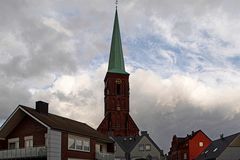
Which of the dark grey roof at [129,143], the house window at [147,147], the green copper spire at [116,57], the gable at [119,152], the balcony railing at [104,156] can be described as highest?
the green copper spire at [116,57]

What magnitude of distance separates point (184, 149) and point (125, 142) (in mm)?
17482

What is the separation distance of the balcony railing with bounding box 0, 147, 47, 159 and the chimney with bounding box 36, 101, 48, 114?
5.12 m

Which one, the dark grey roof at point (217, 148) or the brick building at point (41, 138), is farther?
the dark grey roof at point (217, 148)

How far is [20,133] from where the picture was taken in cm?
4388

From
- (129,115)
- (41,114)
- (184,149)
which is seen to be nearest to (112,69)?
(129,115)

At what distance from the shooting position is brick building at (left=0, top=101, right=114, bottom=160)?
39.9 m

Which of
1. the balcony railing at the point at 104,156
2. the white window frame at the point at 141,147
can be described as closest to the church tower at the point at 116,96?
the white window frame at the point at 141,147

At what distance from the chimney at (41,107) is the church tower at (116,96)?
7446cm

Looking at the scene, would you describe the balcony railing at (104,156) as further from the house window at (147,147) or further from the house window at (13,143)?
the house window at (147,147)

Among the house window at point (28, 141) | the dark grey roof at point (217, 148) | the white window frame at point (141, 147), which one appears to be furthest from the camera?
the white window frame at point (141, 147)

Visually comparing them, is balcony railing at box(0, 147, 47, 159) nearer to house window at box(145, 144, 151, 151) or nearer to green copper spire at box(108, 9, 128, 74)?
house window at box(145, 144, 151, 151)

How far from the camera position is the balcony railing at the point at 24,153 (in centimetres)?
3982

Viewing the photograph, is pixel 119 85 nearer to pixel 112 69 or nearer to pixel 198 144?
pixel 112 69

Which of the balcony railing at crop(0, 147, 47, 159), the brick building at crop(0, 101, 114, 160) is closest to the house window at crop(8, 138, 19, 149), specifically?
the brick building at crop(0, 101, 114, 160)
